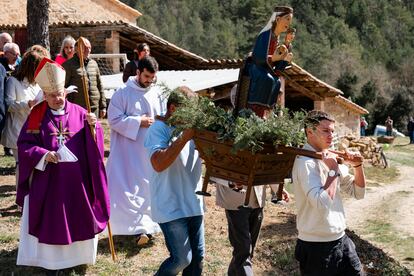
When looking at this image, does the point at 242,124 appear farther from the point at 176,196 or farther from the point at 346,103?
the point at 346,103

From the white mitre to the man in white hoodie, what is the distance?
2.15 m

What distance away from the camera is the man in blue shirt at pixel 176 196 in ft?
14.1

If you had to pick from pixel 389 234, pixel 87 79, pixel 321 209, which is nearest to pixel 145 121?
pixel 87 79

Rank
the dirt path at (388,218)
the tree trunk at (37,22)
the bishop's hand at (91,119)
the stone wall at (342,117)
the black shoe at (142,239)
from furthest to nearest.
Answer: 1. the stone wall at (342,117)
2. the tree trunk at (37,22)
3. the dirt path at (388,218)
4. the black shoe at (142,239)
5. the bishop's hand at (91,119)

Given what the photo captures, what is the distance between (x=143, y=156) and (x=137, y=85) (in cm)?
75

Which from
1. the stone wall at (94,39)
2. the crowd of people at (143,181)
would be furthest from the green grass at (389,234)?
the stone wall at (94,39)

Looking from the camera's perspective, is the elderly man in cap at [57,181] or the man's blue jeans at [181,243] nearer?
the man's blue jeans at [181,243]

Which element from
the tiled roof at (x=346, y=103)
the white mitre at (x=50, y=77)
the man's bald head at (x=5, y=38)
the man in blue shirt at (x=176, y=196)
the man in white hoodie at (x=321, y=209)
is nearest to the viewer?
the man in white hoodie at (x=321, y=209)

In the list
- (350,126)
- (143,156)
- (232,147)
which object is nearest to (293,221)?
(143,156)

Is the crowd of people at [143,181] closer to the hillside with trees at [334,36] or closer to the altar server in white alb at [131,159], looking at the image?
the altar server in white alb at [131,159]

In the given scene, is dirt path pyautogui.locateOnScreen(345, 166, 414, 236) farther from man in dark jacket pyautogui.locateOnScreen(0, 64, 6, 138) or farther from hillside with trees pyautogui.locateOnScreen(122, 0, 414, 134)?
hillside with trees pyautogui.locateOnScreen(122, 0, 414, 134)

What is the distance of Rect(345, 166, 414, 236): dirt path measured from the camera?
37.9 feet

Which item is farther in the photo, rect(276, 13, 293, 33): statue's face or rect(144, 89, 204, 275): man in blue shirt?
rect(144, 89, 204, 275): man in blue shirt

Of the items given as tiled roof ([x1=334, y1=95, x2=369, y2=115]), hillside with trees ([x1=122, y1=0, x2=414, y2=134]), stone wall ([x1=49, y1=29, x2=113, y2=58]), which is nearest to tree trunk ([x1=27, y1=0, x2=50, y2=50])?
stone wall ([x1=49, y1=29, x2=113, y2=58])
